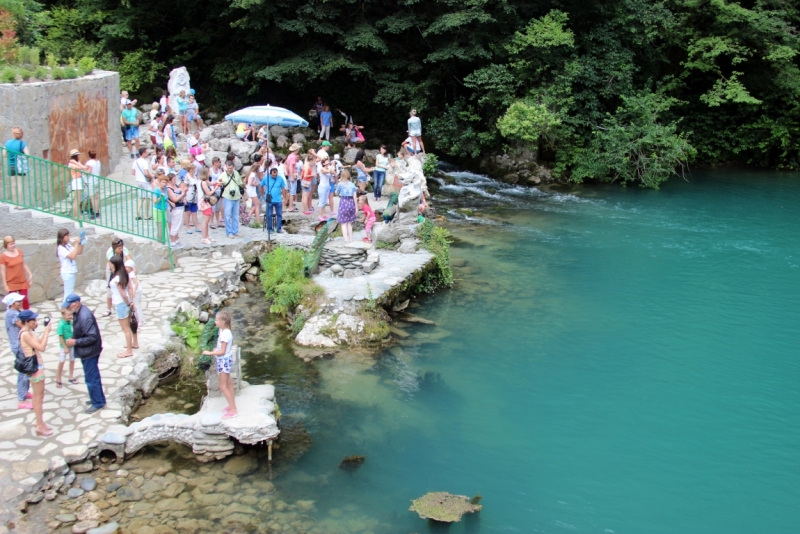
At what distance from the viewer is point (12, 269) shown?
396 inches

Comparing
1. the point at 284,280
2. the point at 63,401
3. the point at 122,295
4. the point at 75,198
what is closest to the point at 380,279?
the point at 284,280

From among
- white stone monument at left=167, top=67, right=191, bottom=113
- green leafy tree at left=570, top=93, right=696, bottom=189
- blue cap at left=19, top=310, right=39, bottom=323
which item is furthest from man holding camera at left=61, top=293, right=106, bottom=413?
green leafy tree at left=570, top=93, right=696, bottom=189

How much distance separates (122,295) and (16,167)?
3.27 m

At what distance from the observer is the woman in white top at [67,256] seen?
34.8ft

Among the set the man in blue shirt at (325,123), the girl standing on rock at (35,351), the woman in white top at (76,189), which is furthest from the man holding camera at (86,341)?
the man in blue shirt at (325,123)

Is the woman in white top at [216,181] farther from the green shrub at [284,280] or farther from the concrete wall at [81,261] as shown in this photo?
the concrete wall at [81,261]

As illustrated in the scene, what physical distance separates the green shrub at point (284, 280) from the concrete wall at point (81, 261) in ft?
6.53

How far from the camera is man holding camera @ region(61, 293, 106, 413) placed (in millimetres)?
8570

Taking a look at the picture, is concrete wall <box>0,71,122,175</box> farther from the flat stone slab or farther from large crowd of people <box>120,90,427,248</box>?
the flat stone slab

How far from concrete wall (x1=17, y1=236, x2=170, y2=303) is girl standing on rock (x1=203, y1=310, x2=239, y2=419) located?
176 inches

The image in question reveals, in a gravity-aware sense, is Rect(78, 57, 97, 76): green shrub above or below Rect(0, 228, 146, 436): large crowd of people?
above

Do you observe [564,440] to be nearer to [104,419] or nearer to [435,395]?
[435,395]

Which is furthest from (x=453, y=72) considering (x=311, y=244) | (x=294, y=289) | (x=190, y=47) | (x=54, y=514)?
(x=54, y=514)

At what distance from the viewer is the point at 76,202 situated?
1223 centimetres
